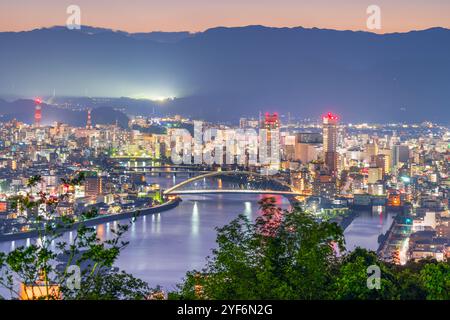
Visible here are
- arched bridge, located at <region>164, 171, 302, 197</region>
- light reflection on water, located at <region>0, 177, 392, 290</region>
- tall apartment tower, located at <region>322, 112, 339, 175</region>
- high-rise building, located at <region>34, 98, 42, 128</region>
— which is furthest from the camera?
high-rise building, located at <region>34, 98, 42, 128</region>

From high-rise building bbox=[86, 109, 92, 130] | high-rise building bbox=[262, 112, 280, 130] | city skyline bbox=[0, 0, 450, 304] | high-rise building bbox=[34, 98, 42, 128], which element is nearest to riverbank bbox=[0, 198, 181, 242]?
city skyline bbox=[0, 0, 450, 304]

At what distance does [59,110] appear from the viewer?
894 inches

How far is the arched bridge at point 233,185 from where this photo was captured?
552 inches

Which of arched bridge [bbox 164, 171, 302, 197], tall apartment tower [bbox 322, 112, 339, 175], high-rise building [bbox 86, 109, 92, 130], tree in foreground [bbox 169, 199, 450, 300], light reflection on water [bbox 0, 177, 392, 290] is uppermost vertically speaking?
high-rise building [bbox 86, 109, 92, 130]

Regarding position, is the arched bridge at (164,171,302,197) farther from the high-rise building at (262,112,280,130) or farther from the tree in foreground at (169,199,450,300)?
the tree in foreground at (169,199,450,300)

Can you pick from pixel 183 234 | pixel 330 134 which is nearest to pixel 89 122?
pixel 330 134

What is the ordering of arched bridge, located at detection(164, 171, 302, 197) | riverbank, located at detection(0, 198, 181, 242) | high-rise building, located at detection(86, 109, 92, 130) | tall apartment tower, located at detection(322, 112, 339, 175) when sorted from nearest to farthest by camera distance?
riverbank, located at detection(0, 198, 181, 242), arched bridge, located at detection(164, 171, 302, 197), tall apartment tower, located at detection(322, 112, 339, 175), high-rise building, located at detection(86, 109, 92, 130)

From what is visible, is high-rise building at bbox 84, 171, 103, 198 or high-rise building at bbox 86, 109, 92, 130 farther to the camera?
high-rise building at bbox 86, 109, 92, 130

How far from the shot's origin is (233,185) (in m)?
15.4

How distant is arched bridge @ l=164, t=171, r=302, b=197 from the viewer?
552 inches

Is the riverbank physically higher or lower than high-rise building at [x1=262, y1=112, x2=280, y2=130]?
lower

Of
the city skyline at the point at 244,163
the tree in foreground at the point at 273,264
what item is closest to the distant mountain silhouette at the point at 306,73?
the city skyline at the point at 244,163

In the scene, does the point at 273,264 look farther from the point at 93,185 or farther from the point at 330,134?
the point at 330,134

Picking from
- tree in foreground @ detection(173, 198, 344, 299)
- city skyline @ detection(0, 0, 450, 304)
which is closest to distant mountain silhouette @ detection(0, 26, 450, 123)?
city skyline @ detection(0, 0, 450, 304)
